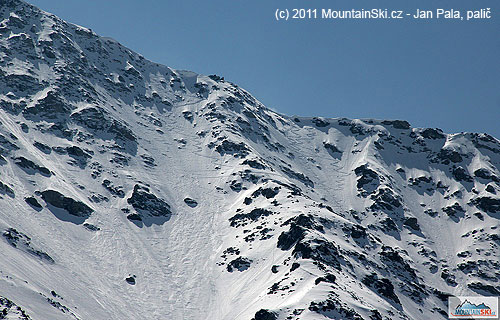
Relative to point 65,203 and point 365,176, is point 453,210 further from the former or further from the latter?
point 65,203

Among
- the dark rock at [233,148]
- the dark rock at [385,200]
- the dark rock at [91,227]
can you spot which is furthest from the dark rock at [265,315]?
the dark rock at [385,200]

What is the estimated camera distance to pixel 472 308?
425 ft

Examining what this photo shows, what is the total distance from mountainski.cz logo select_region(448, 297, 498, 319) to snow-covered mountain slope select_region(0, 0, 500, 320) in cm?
291

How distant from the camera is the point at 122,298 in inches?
4067

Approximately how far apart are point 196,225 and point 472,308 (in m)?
65.8

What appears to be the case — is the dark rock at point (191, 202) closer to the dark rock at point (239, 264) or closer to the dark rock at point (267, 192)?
the dark rock at point (267, 192)

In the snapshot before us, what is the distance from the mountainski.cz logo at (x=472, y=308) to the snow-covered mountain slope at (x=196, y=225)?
9.56 ft

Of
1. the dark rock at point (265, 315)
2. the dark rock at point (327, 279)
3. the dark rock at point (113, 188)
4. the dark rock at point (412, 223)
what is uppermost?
the dark rock at point (412, 223)

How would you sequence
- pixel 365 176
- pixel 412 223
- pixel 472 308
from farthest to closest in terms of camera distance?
pixel 365 176 → pixel 412 223 → pixel 472 308


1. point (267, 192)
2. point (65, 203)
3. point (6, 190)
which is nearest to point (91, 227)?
point (65, 203)

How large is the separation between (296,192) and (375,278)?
40.4m

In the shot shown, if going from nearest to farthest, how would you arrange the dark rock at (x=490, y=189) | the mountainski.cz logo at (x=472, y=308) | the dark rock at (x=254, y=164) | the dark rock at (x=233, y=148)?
the mountainski.cz logo at (x=472, y=308)
the dark rock at (x=254, y=164)
the dark rock at (x=233, y=148)
the dark rock at (x=490, y=189)

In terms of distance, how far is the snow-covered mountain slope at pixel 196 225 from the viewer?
322ft

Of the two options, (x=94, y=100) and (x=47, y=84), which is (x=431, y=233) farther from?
(x=47, y=84)
